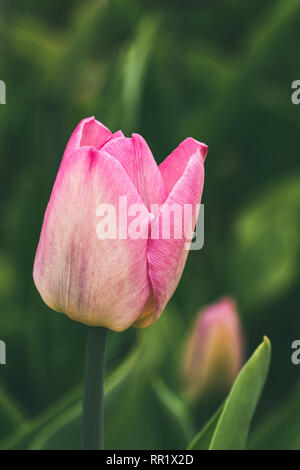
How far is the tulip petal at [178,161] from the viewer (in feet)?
1.04

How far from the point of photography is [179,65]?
2.72 ft

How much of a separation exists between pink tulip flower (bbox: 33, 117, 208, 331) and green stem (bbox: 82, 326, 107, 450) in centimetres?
2

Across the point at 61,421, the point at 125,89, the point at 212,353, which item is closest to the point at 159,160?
the point at 125,89

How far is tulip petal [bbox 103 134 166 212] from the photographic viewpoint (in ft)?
1.00

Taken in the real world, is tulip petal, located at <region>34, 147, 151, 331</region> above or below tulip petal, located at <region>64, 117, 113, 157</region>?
below

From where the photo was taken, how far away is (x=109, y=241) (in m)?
0.29

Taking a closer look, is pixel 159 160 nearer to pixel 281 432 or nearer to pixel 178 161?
pixel 281 432

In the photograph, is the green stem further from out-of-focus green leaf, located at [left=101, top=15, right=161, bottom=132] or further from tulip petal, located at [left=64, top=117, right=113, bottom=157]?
out-of-focus green leaf, located at [left=101, top=15, right=161, bottom=132]

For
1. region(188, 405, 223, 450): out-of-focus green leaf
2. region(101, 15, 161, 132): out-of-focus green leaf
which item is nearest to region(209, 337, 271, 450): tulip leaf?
region(188, 405, 223, 450): out-of-focus green leaf

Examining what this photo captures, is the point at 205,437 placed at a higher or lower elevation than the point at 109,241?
lower

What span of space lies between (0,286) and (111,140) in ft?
1.57

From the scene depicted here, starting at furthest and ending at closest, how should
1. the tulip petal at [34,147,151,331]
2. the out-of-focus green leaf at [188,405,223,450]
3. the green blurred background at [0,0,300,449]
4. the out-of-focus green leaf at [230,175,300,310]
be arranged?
1. the out-of-focus green leaf at [230,175,300,310]
2. the green blurred background at [0,0,300,449]
3. the out-of-focus green leaf at [188,405,223,450]
4. the tulip petal at [34,147,151,331]

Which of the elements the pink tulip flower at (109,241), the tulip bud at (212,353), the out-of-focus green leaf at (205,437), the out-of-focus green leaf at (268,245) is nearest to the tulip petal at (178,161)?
the pink tulip flower at (109,241)

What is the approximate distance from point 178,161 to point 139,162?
0.9 inches
